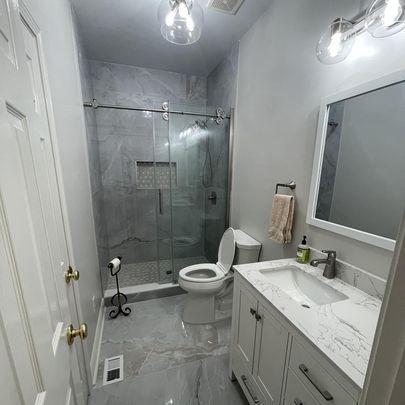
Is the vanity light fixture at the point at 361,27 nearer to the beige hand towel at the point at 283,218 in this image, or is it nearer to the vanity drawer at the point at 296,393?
the beige hand towel at the point at 283,218

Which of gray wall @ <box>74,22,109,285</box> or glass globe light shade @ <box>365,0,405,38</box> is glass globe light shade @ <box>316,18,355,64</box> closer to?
glass globe light shade @ <box>365,0,405,38</box>

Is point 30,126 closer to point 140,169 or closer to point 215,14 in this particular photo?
point 215,14

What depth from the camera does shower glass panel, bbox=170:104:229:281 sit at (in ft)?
8.18

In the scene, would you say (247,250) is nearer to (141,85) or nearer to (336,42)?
(336,42)

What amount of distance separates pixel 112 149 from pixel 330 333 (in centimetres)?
291

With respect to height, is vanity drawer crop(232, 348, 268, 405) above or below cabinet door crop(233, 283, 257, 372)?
below

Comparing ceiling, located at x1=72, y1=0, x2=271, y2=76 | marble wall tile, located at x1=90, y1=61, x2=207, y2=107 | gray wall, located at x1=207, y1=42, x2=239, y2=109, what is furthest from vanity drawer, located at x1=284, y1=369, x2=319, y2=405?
marble wall tile, located at x1=90, y1=61, x2=207, y2=107

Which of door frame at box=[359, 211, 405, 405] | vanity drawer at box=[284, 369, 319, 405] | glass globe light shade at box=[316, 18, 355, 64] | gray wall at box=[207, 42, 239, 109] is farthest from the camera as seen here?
gray wall at box=[207, 42, 239, 109]

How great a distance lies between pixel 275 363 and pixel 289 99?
5.48 ft

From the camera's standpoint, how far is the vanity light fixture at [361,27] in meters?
0.84

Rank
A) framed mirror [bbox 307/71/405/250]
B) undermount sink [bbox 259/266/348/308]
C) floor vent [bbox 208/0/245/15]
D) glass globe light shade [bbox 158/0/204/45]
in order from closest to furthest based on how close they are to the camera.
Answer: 1. framed mirror [bbox 307/71/405/250]
2. undermount sink [bbox 259/266/348/308]
3. glass globe light shade [bbox 158/0/204/45]
4. floor vent [bbox 208/0/245/15]

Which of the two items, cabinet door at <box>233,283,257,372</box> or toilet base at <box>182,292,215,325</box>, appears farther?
toilet base at <box>182,292,215,325</box>

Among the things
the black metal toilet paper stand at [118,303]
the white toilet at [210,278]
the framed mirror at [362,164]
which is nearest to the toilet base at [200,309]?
the white toilet at [210,278]

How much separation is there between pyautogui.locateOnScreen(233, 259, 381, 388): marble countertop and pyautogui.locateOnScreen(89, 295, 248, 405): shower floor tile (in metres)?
0.91
